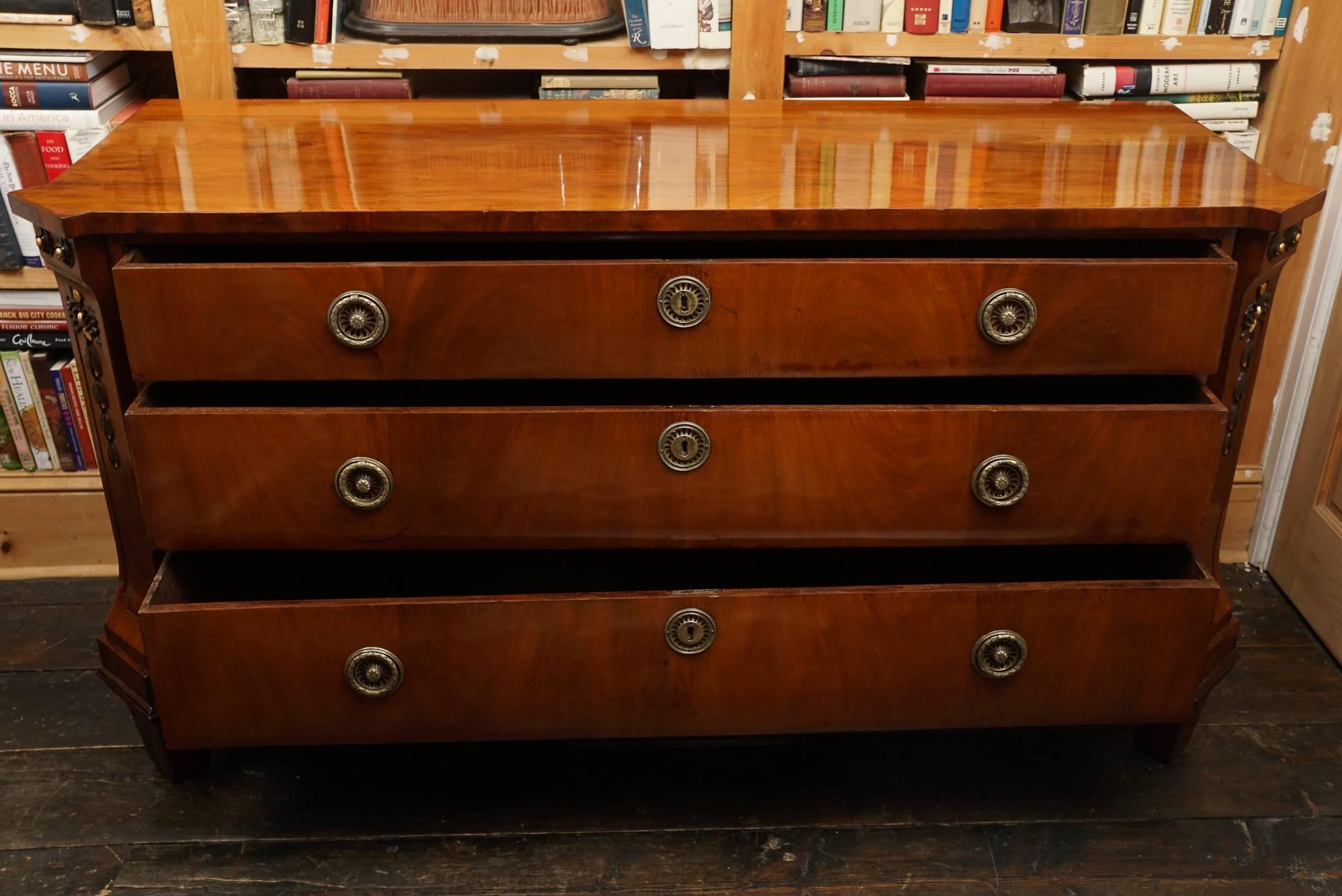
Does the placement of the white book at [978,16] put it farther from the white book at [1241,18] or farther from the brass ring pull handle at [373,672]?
the brass ring pull handle at [373,672]

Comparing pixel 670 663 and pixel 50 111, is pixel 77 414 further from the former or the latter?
pixel 670 663

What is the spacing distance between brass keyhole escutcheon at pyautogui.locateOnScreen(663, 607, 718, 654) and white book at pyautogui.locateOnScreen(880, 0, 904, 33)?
81cm

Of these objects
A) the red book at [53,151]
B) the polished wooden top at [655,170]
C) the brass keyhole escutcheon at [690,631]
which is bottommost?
the brass keyhole escutcheon at [690,631]

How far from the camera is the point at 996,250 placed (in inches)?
49.5

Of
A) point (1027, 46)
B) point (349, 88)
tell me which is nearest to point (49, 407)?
point (349, 88)

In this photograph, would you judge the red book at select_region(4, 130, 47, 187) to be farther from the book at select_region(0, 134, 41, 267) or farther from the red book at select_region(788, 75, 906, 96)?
the red book at select_region(788, 75, 906, 96)

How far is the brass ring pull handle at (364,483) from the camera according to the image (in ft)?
3.92

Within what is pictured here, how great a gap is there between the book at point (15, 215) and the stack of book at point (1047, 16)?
3.32 feet

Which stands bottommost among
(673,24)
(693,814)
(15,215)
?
(693,814)

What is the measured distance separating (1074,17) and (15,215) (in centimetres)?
139

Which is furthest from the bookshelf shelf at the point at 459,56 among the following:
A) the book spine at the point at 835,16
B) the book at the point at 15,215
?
the book at the point at 15,215

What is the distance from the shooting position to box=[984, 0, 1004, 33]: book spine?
5.12ft

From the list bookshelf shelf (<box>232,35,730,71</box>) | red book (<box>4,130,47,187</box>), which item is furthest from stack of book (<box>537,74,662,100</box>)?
red book (<box>4,130,47,187</box>)

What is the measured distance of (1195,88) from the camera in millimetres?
1627
